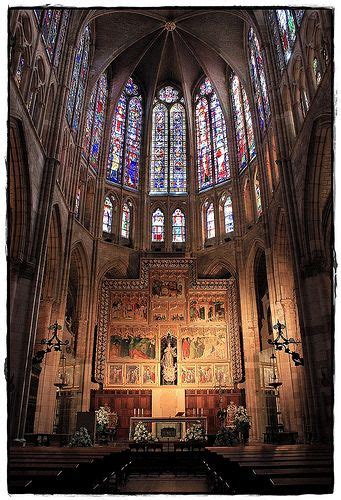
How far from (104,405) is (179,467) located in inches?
351

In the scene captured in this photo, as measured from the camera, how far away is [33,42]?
15.5 metres

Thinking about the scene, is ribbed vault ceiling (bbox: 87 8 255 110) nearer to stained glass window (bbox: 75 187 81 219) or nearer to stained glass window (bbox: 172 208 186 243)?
stained glass window (bbox: 75 187 81 219)

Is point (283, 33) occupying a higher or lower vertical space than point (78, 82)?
lower

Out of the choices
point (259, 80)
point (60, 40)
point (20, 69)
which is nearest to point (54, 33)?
point (60, 40)

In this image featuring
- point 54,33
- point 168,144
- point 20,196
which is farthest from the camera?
point 168,144

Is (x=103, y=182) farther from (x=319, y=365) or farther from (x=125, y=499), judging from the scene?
(x=125, y=499)

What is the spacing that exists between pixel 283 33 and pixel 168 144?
12.9 meters

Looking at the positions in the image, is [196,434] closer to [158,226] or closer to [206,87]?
[158,226]

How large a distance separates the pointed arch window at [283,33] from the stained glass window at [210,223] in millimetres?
10576

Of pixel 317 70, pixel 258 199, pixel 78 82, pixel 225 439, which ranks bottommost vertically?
pixel 225 439

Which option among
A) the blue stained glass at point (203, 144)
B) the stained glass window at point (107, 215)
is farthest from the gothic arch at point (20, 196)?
the blue stained glass at point (203, 144)

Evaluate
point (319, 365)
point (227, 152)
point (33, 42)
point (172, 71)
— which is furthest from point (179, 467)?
point (172, 71)

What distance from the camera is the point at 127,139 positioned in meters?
30.0

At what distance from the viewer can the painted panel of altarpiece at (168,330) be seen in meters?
23.1
